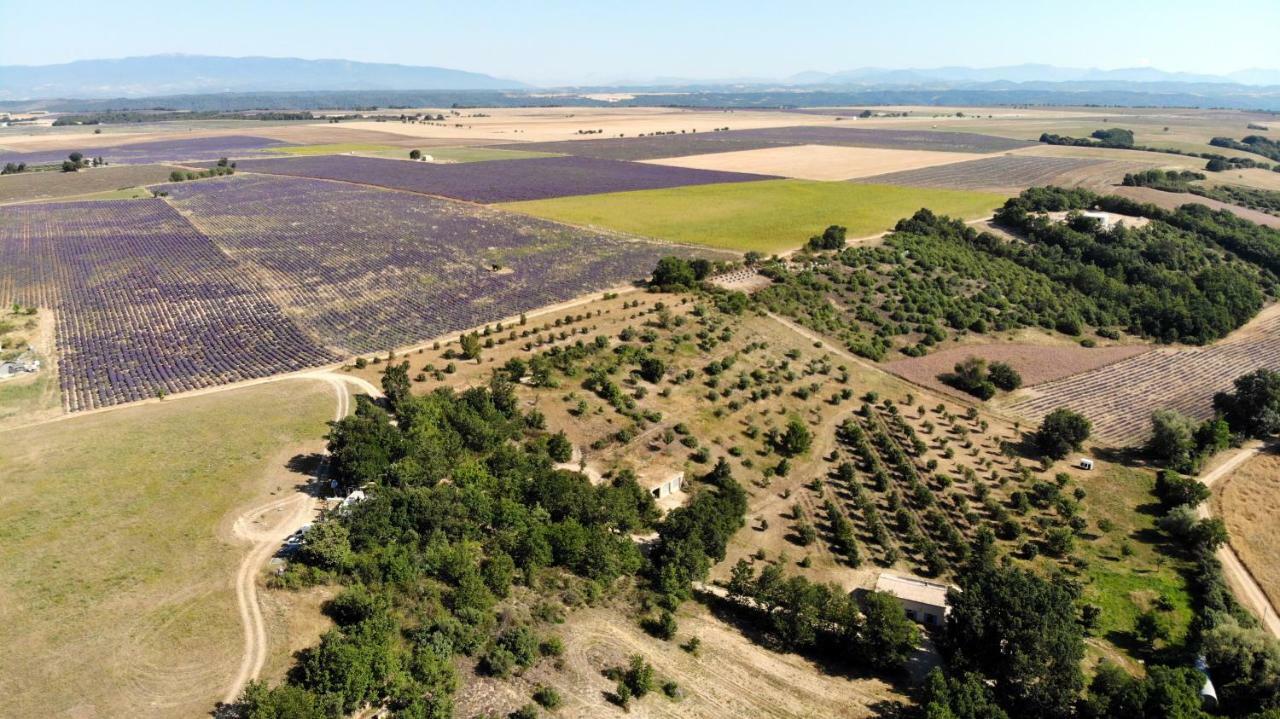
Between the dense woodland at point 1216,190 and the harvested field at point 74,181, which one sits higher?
the harvested field at point 74,181

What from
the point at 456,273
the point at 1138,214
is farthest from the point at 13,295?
the point at 1138,214

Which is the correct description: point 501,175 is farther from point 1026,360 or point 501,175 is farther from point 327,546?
point 327,546

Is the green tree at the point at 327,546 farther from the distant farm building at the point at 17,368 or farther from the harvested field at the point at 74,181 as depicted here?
the harvested field at the point at 74,181

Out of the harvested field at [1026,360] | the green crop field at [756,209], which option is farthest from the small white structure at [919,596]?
the green crop field at [756,209]

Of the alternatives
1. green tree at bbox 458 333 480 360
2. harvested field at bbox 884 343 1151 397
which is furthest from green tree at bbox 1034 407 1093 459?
green tree at bbox 458 333 480 360

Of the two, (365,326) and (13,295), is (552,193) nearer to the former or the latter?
(365,326)

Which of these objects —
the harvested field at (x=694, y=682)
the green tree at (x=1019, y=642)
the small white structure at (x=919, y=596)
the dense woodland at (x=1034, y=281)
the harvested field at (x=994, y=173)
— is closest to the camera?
the harvested field at (x=694, y=682)
